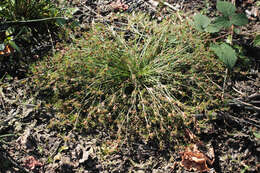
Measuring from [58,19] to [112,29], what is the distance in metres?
0.58

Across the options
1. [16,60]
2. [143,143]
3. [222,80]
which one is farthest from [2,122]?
[222,80]

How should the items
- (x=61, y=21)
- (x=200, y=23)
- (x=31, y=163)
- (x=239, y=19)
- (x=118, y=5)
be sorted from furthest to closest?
(x=118, y=5)
(x=61, y=21)
(x=200, y=23)
(x=239, y=19)
(x=31, y=163)

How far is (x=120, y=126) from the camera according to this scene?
224 cm

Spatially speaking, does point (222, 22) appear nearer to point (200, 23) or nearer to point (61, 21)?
point (200, 23)

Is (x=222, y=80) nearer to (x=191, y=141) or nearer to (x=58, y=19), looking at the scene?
(x=191, y=141)

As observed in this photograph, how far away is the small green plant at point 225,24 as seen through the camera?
2.41m

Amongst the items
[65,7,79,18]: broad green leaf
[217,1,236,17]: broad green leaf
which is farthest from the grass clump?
[65,7,79,18]: broad green leaf

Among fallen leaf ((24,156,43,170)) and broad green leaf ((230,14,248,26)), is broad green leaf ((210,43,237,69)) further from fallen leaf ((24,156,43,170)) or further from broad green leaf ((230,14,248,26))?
fallen leaf ((24,156,43,170))

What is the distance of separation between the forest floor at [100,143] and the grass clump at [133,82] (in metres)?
0.14

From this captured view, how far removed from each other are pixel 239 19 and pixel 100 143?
5.70 ft

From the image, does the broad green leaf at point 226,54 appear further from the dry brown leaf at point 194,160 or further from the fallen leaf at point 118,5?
the fallen leaf at point 118,5

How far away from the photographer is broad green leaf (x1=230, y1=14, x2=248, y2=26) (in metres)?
2.43

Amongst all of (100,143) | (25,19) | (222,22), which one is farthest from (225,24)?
(25,19)

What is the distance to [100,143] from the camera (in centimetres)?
232
